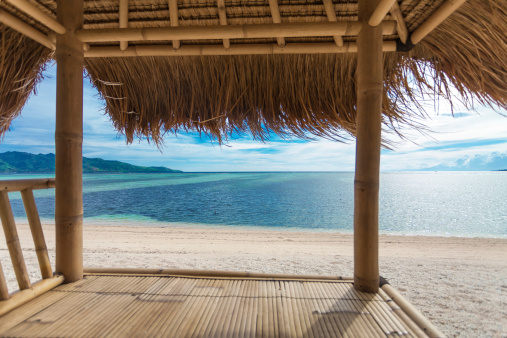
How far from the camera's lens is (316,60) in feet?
5.59

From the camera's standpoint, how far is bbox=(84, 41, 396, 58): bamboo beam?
59.9 inches

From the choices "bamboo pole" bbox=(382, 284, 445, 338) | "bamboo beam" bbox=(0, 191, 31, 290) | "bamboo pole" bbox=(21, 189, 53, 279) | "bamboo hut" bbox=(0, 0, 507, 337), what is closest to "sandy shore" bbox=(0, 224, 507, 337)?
"bamboo pole" bbox=(382, 284, 445, 338)

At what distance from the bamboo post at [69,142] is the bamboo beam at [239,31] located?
97mm

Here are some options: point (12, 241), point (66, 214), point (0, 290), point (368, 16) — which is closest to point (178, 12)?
point (368, 16)

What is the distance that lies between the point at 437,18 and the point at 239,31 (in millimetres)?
851

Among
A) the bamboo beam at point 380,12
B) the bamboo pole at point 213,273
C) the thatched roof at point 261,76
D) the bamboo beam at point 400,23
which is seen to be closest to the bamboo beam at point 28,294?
the bamboo pole at point 213,273

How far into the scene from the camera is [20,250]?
1164 mm

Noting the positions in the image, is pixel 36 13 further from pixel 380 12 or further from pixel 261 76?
pixel 380 12

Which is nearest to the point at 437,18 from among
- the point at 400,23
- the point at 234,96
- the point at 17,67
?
the point at 400,23

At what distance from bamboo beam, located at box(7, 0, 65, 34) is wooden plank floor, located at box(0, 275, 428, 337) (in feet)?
3.74

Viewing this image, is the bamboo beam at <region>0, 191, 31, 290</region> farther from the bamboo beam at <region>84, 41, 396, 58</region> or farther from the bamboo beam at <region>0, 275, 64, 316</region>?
the bamboo beam at <region>84, 41, 396, 58</region>

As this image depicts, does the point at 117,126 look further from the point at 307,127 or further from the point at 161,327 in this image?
the point at 161,327

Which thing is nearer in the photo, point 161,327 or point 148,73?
point 161,327

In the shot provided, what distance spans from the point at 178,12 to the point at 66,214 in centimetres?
115
